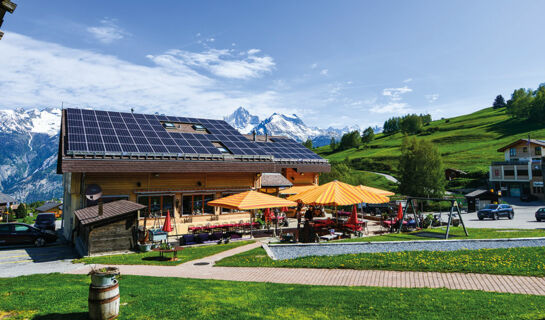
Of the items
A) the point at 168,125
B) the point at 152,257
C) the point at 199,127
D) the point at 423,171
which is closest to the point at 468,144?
the point at 423,171

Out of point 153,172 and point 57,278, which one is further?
point 153,172

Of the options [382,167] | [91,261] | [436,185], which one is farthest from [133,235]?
[382,167]

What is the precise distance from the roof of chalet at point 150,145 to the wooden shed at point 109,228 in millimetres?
3275

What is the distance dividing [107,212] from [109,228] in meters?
0.90

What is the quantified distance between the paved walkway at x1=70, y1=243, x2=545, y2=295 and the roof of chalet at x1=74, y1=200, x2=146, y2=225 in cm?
314

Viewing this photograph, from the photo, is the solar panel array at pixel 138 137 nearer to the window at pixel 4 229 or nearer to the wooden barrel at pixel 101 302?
the window at pixel 4 229

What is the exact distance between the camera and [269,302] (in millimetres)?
8375

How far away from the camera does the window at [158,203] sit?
71.9 ft

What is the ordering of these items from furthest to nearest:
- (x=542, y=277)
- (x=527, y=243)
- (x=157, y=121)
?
(x=157, y=121)
(x=527, y=243)
(x=542, y=277)

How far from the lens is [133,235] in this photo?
1811cm

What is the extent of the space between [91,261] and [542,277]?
18164mm

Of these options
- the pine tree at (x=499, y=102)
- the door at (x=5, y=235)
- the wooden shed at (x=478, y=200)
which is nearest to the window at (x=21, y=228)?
the door at (x=5, y=235)

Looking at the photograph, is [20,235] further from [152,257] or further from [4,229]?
[152,257]

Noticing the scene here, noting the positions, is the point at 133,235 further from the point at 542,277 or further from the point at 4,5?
the point at 542,277
